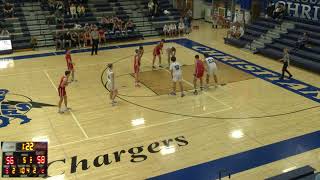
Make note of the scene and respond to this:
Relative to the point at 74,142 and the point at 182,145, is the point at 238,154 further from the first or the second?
the point at 74,142

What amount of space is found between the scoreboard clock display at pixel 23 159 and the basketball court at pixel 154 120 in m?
2.55

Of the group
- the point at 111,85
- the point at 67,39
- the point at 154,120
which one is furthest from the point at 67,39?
the point at 154,120

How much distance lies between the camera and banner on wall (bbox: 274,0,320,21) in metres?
22.8

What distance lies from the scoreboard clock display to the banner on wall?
20.1 metres

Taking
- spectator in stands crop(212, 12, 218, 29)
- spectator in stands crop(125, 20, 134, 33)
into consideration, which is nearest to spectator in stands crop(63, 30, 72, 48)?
spectator in stands crop(125, 20, 134, 33)

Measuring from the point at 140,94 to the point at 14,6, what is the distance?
51.4 feet

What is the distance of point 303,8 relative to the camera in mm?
23562

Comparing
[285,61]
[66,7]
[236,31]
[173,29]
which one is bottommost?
[285,61]

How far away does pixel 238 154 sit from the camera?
10.9 m

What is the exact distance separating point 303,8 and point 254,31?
3223 mm

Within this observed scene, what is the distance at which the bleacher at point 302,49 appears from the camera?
1936 cm

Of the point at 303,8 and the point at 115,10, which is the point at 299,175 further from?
the point at 115,10

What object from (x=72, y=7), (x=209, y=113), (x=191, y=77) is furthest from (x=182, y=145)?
(x=72, y=7)

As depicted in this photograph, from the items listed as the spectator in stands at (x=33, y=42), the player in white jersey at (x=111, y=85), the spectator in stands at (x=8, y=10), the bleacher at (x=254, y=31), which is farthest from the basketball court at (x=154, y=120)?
the spectator in stands at (x=8, y=10)
